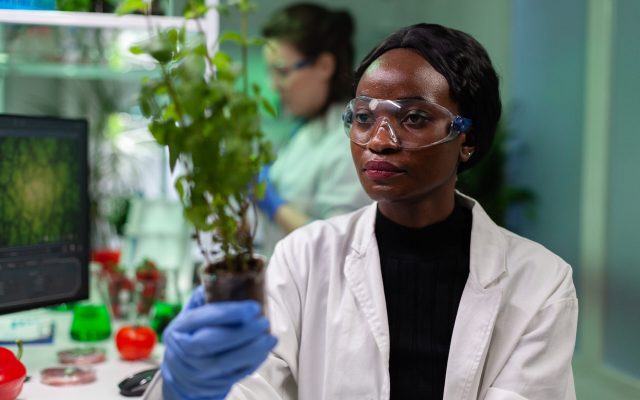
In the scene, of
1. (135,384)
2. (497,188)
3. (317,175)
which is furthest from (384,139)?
(497,188)

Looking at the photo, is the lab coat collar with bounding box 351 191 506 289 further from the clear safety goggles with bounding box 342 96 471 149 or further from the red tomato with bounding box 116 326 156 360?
the red tomato with bounding box 116 326 156 360

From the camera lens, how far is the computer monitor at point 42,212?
4.75 feet

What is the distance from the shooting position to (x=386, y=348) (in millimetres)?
1212

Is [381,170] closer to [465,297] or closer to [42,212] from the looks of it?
[465,297]

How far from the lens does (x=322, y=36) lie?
8.05 ft

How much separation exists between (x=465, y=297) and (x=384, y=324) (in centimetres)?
16

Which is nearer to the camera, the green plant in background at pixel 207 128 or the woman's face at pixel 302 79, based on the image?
the green plant in background at pixel 207 128

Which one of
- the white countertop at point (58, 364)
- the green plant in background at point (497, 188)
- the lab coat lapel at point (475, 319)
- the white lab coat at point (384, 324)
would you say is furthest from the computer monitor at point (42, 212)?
the green plant in background at point (497, 188)

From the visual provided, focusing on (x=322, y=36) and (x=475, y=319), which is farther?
(x=322, y=36)

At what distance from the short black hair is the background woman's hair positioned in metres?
1.12

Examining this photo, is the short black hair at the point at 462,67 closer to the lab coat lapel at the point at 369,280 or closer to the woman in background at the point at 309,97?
the lab coat lapel at the point at 369,280

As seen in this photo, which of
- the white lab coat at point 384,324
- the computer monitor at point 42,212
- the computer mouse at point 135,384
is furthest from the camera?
the computer monitor at point 42,212

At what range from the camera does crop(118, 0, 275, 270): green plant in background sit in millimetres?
788

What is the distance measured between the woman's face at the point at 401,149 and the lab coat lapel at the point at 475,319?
0.56 feet
